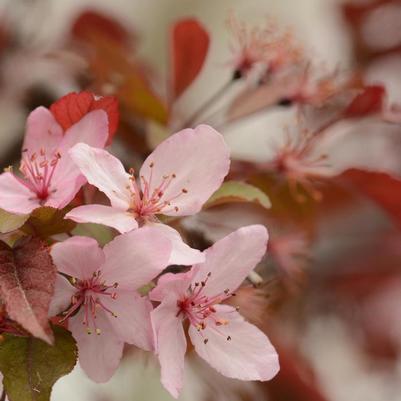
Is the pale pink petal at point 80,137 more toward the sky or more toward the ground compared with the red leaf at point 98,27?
more toward the sky

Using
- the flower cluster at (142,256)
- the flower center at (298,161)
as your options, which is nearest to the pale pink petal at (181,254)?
the flower cluster at (142,256)

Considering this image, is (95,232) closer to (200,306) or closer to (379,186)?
(200,306)

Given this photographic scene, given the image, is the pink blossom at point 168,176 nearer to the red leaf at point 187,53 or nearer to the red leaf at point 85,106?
the red leaf at point 85,106

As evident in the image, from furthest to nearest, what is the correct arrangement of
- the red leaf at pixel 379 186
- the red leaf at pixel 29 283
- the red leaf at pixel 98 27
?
the red leaf at pixel 98 27
the red leaf at pixel 379 186
the red leaf at pixel 29 283

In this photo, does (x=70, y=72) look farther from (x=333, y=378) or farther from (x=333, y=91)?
(x=333, y=378)

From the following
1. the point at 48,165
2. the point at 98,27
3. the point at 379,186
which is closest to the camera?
the point at 48,165

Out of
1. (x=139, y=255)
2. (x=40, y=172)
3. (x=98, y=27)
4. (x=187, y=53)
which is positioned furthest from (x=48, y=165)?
(x=98, y=27)
